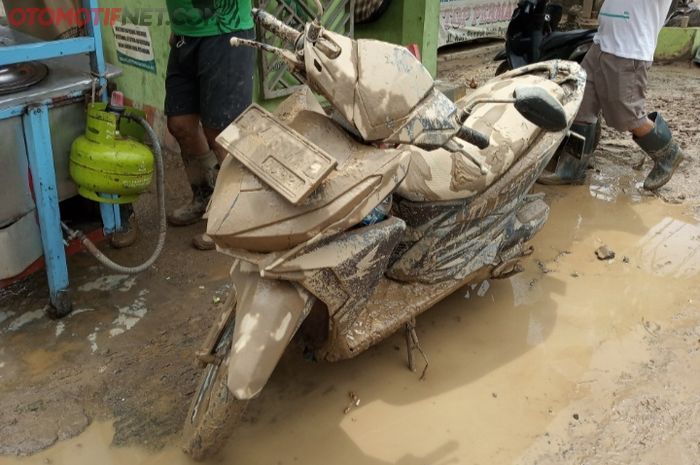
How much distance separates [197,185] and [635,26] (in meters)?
2.91

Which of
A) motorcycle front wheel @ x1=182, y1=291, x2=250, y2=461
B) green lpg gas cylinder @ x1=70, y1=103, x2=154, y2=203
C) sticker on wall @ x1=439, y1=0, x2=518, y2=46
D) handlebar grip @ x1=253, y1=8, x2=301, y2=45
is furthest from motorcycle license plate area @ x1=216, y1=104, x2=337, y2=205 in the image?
sticker on wall @ x1=439, y1=0, x2=518, y2=46

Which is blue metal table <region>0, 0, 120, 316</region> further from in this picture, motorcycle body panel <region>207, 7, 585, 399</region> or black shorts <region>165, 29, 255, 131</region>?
motorcycle body panel <region>207, 7, 585, 399</region>

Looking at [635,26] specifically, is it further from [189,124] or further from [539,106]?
[189,124]

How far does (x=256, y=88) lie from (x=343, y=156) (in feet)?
8.91

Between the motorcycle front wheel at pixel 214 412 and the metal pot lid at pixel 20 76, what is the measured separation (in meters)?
1.46

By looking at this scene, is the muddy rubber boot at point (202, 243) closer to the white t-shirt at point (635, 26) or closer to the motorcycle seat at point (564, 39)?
the white t-shirt at point (635, 26)

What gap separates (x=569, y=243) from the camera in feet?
12.5

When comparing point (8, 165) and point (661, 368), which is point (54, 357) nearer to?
point (8, 165)

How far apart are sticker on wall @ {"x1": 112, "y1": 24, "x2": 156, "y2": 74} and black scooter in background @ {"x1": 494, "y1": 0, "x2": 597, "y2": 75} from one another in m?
2.74

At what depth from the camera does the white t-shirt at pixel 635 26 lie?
159 inches

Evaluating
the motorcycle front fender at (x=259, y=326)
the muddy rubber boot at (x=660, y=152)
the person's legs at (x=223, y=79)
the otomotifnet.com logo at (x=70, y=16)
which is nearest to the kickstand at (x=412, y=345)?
the motorcycle front fender at (x=259, y=326)

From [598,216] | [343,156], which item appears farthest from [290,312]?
[598,216]

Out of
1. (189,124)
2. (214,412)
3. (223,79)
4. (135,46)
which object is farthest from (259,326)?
(135,46)

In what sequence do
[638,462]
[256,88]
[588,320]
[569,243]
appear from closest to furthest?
[638,462]
[588,320]
[569,243]
[256,88]
